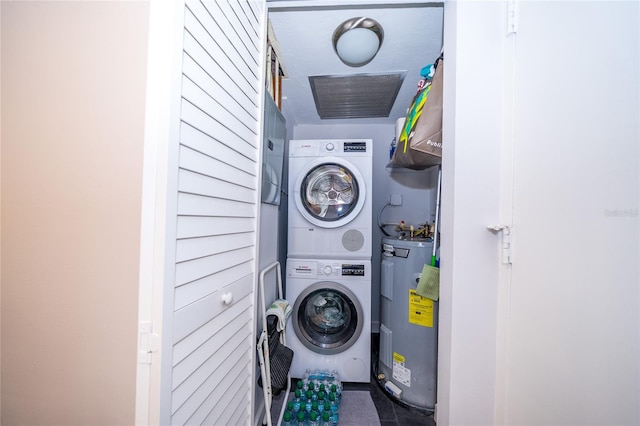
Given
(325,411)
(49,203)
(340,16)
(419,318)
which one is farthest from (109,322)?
(340,16)

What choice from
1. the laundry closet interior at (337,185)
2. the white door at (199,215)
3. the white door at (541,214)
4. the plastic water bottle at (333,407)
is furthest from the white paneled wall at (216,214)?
the white door at (541,214)

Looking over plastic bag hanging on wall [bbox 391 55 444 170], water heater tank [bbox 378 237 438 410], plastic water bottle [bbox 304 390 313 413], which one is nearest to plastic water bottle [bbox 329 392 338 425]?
plastic water bottle [bbox 304 390 313 413]

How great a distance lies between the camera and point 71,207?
0.58 metres

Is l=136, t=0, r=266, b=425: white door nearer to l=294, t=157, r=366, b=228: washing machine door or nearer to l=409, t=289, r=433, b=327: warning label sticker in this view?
l=294, t=157, r=366, b=228: washing machine door

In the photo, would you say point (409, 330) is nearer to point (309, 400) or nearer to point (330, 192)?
point (309, 400)

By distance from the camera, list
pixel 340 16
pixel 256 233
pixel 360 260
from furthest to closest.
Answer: pixel 360 260 → pixel 340 16 → pixel 256 233

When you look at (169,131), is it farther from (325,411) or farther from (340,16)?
(325,411)

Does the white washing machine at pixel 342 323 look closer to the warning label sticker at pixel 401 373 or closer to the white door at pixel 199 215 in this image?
the warning label sticker at pixel 401 373

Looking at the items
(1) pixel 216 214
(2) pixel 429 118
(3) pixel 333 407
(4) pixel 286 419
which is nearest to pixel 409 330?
(3) pixel 333 407

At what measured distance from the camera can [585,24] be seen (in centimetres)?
72

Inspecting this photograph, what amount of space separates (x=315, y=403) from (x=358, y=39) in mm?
2152

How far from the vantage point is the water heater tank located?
1441mm

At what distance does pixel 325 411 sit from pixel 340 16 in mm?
2206

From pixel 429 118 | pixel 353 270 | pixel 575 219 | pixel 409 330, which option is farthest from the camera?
pixel 353 270
